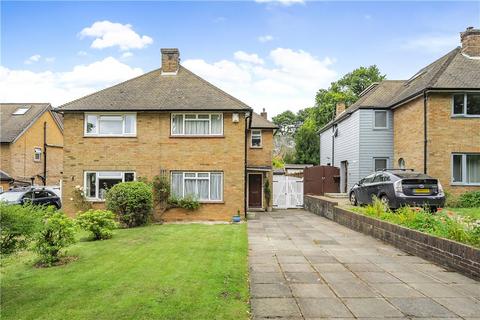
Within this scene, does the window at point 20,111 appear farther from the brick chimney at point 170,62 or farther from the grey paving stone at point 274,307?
the grey paving stone at point 274,307

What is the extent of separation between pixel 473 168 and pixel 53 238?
1766 cm

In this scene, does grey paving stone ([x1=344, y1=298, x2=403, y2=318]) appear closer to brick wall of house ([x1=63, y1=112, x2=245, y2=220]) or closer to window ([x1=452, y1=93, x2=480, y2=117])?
brick wall of house ([x1=63, y1=112, x2=245, y2=220])

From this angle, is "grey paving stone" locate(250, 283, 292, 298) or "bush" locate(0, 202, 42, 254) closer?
"bush" locate(0, 202, 42, 254)

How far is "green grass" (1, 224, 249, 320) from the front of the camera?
4.70m

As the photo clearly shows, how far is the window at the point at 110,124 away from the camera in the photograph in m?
16.8

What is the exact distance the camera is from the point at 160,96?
681 inches

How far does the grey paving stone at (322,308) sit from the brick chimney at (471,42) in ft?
62.0

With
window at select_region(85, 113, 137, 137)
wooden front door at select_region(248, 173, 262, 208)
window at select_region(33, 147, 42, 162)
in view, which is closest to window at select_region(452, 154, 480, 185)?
wooden front door at select_region(248, 173, 262, 208)

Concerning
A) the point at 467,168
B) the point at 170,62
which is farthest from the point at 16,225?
the point at 467,168

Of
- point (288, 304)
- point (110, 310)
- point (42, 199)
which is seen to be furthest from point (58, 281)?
point (42, 199)

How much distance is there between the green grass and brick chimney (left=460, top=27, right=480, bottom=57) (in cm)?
1706

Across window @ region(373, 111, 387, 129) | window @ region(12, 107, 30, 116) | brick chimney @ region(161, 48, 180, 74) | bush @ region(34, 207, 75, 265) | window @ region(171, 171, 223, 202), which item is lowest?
bush @ region(34, 207, 75, 265)

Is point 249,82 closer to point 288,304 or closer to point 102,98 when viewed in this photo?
point 102,98

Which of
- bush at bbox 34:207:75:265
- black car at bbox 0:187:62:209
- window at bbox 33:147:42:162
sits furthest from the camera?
window at bbox 33:147:42:162
